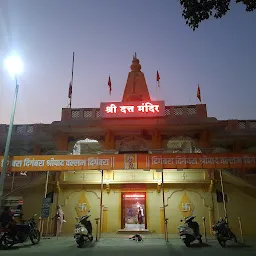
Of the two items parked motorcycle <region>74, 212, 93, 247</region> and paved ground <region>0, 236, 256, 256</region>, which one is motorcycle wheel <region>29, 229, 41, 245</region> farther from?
parked motorcycle <region>74, 212, 93, 247</region>

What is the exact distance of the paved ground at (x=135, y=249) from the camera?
914 cm

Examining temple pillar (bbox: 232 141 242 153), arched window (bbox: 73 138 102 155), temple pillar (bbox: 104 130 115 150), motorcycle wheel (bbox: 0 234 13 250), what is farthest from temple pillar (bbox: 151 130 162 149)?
motorcycle wheel (bbox: 0 234 13 250)

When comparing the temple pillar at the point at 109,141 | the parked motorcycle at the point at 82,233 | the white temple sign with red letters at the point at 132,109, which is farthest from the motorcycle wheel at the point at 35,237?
the white temple sign with red letters at the point at 132,109

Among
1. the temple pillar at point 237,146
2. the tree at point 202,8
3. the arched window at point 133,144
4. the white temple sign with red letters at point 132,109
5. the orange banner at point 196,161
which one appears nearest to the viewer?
the tree at point 202,8

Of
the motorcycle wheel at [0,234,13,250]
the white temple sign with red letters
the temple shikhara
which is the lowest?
the motorcycle wheel at [0,234,13,250]

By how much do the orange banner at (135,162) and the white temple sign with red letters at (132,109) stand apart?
169 inches

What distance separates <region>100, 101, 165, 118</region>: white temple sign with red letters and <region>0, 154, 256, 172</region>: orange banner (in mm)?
4294

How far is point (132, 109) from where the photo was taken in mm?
15781

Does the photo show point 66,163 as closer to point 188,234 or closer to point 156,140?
point 156,140

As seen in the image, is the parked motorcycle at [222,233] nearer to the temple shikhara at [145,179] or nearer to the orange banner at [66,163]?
the temple shikhara at [145,179]

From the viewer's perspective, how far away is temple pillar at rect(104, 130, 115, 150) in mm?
15867

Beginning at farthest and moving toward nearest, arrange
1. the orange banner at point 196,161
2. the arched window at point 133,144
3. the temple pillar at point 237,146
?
the temple pillar at point 237,146 → the arched window at point 133,144 → the orange banner at point 196,161

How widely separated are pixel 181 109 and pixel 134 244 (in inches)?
359

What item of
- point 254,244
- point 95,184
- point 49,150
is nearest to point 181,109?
point 95,184
